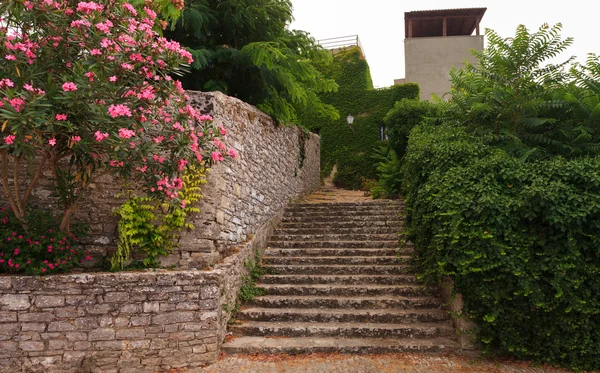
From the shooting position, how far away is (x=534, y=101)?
19.5 ft

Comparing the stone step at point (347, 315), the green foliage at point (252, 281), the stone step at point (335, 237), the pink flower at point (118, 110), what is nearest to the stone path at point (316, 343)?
the stone step at point (347, 315)

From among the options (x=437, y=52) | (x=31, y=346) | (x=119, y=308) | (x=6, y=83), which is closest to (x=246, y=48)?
(x=6, y=83)

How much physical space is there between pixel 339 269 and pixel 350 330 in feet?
5.31

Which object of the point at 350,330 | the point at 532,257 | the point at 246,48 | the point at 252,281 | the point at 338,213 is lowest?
the point at 350,330

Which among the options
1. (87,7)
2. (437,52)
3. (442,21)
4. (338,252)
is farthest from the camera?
(442,21)

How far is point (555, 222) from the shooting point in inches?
182

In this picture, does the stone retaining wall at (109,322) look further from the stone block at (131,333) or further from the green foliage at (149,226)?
the green foliage at (149,226)

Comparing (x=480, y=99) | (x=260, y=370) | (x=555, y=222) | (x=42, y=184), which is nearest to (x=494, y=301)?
(x=555, y=222)

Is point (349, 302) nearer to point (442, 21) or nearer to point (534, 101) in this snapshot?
point (534, 101)

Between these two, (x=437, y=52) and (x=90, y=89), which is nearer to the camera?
(x=90, y=89)

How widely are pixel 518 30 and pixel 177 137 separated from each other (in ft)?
18.0

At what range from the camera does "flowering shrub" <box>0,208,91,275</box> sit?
4516 millimetres

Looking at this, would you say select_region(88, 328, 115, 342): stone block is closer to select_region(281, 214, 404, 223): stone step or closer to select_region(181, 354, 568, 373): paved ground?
select_region(181, 354, 568, 373): paved ground

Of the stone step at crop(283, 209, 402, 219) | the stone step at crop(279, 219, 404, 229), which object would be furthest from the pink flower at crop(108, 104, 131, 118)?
the stone step at crop(283, 209, 402, 219)
